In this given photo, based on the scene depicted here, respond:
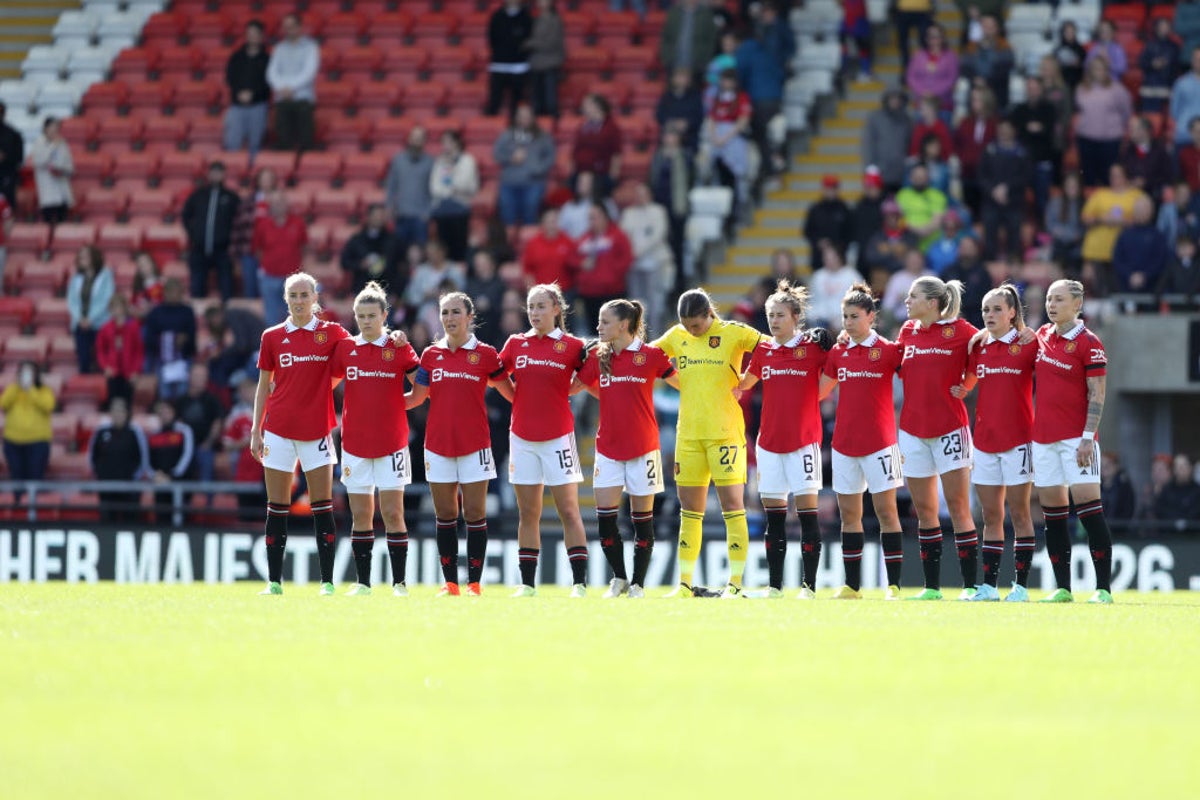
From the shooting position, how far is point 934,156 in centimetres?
2206

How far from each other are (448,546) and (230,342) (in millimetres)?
9477

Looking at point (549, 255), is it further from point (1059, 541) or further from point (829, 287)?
point (1059, 541)

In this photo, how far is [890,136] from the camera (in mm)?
22844

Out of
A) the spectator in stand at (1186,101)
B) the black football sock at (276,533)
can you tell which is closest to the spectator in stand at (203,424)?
the black football sock at (276,533)

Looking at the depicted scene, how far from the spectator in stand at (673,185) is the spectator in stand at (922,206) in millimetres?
2485

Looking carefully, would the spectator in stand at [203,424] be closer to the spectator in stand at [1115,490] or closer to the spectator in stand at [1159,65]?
the spectator in stand at [1115,490]

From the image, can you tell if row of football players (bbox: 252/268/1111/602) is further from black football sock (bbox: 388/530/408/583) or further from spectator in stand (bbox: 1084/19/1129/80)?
spectator in stand (bbox: 1084/19/1129/80)

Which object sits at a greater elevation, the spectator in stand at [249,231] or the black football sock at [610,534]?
the spectator in stand at [249,231]

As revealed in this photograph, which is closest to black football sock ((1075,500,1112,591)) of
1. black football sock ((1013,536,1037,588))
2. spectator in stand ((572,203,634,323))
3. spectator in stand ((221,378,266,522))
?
black football sock ((1013,536,1037,588))

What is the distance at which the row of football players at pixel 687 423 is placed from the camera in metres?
13.7

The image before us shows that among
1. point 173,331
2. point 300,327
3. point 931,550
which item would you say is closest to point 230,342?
point 173,331

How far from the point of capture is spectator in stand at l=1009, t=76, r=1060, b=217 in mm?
22125

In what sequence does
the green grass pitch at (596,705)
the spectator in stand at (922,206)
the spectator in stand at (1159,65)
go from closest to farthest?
the green grass pitch at (596,705) → the spectator in stand at (922,206) → the spectator in stand at (1159,65)

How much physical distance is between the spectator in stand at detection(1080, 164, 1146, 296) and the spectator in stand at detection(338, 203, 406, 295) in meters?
7.83
